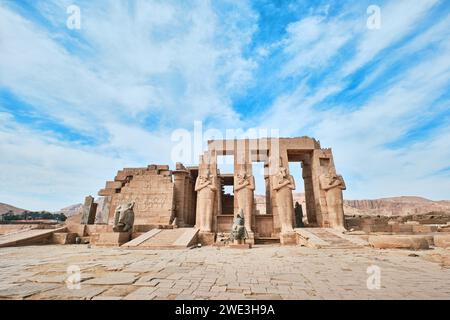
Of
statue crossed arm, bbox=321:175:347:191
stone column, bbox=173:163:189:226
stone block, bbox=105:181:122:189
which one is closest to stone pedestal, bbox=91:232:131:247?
stone column, bbox=173:163:189:226

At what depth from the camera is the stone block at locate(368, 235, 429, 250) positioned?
8516mm

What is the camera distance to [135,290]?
3.21 metres

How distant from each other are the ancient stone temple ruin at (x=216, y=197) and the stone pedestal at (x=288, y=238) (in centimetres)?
3

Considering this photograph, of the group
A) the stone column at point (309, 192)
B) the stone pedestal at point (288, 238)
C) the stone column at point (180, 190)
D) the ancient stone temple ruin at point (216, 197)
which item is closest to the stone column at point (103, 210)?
the ancient stone temple ruin at point (216, 197)

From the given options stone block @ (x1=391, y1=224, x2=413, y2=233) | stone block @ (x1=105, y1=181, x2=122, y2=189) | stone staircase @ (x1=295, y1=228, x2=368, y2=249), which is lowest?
stone staircase @ (x1=295, y1=228, x2=368, y2=249)

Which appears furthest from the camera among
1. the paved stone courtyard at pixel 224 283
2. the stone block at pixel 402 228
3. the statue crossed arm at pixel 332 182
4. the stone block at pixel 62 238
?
the statue crossed arm at pixel 332 182

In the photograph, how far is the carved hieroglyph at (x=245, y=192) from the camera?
13570 millimetres

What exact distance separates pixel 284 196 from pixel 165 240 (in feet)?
23.3

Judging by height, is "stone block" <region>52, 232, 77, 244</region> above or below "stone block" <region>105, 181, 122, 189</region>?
below

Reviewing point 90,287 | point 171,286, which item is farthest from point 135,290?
point 90,287

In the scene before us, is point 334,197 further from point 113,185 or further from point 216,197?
point 113,185

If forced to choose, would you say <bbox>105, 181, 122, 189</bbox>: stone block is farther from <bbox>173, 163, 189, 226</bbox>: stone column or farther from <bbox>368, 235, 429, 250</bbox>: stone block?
<bbox>368, 235, 429, 250</bbox>: stone block

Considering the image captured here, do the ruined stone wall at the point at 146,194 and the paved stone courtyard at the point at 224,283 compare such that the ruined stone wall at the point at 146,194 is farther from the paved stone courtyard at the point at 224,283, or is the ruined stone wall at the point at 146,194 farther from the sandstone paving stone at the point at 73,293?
the sandstone paving stone at the point at 73,293
